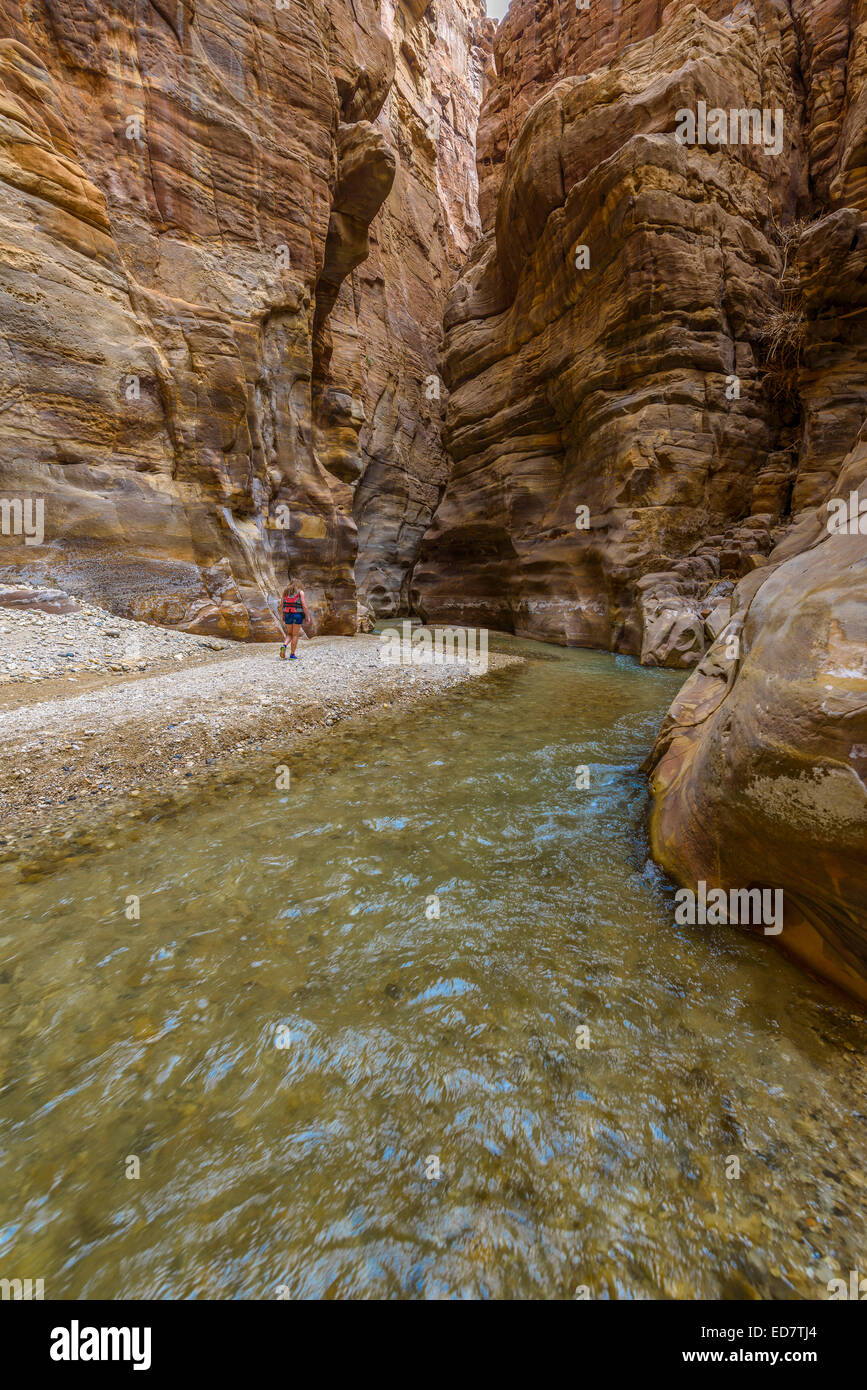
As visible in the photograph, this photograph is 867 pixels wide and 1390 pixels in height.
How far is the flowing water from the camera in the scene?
1.57 metres

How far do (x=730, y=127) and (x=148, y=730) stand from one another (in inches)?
952

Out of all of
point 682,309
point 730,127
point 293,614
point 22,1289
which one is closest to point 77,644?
point 293,614

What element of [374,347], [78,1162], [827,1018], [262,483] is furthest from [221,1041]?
[374,347]

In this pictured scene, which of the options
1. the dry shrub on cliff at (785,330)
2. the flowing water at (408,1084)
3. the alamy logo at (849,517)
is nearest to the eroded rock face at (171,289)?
the flowing water at (408,1084)

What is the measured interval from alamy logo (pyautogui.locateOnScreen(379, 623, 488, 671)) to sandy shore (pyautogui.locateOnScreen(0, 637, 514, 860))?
2220 mm

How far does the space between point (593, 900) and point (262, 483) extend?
47.3 ft

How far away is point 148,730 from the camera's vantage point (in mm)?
5777

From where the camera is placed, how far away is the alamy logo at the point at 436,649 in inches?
485

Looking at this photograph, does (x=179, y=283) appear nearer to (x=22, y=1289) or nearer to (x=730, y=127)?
(x=22, y=1289)

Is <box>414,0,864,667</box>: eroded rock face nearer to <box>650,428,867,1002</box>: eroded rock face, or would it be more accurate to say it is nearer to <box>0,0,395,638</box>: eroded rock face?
<box>0,0,395,638</box>: eroded rock face
